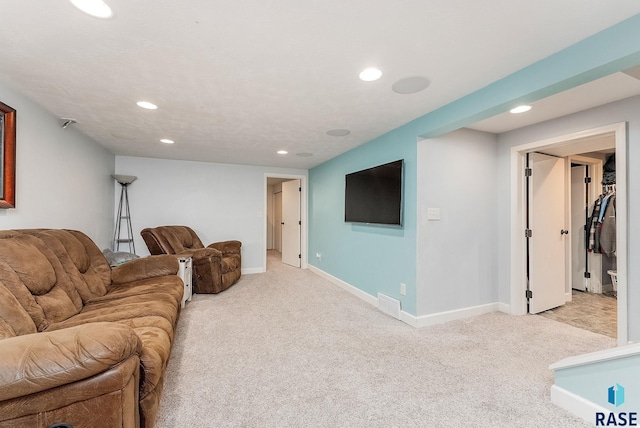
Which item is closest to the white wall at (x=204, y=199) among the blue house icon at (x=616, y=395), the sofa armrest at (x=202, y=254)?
the sofa armrest at (x=202, y=254)

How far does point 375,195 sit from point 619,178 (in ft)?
6.75

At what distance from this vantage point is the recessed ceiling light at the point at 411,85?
190 centimetres

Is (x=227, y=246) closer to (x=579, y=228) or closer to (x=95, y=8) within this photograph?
(x=95, y=8)

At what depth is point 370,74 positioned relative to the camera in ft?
6.03

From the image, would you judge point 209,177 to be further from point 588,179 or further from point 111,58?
point 588,179

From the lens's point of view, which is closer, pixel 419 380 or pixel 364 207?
pixel 419 380

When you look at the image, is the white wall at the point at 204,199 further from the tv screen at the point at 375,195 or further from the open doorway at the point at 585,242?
the open doorway at the point at 585,242

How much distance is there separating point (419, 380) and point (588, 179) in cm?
416

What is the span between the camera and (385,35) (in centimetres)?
144

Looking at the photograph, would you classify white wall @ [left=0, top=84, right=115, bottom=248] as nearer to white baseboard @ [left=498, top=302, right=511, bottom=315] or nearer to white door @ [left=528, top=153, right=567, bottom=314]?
white baseboard @ [left=498, top=302, right=511, bottom=315]

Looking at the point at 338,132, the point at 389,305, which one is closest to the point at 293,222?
the point at 338,132

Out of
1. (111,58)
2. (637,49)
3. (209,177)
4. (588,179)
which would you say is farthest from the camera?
(209,177)

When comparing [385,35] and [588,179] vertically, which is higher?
[385,35]

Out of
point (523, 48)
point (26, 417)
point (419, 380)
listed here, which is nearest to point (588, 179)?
point (523, 48)
